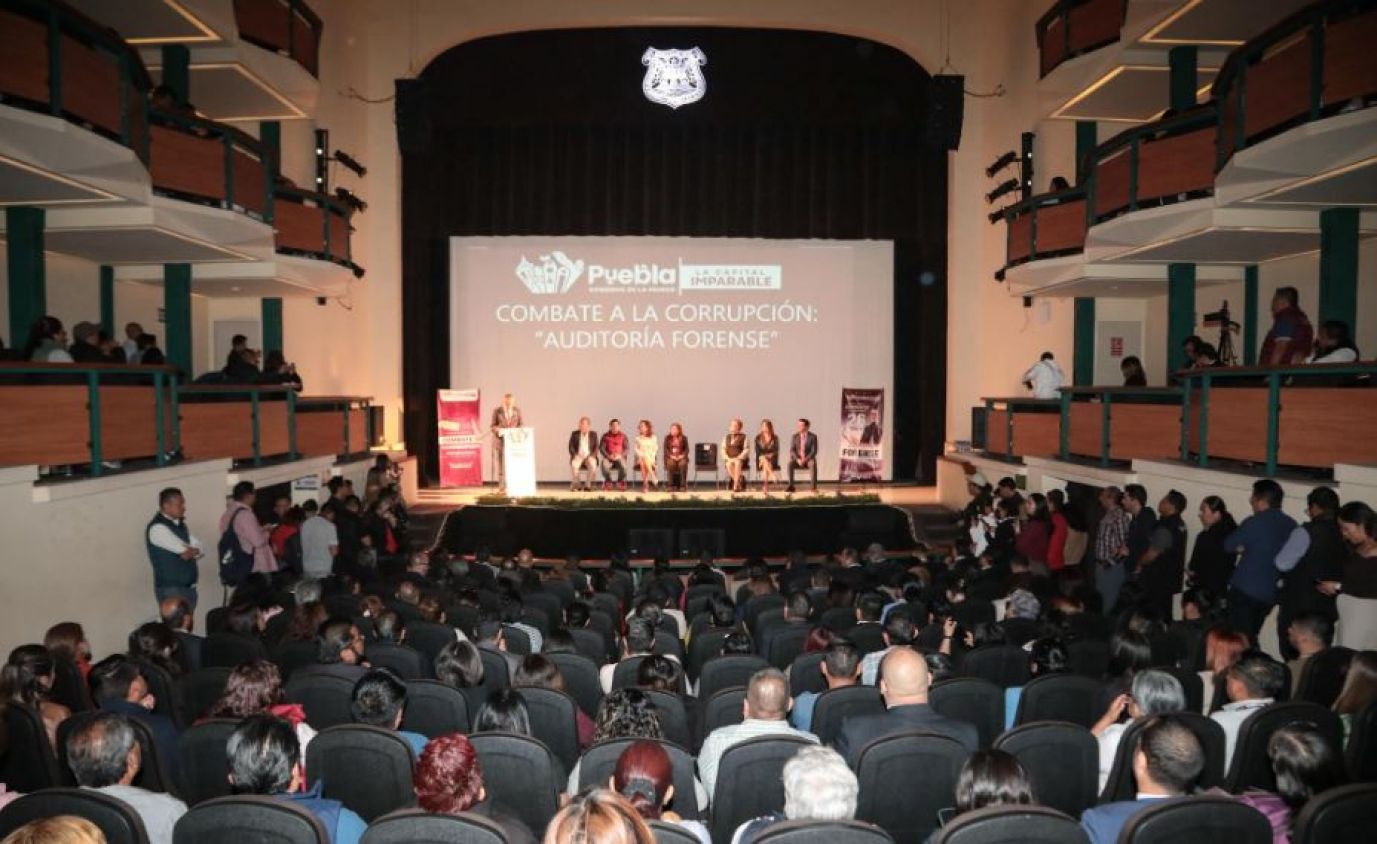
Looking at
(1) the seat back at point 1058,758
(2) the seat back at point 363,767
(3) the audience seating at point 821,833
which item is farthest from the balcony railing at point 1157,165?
(2) the seat back at point 363,767

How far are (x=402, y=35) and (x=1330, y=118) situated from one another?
14.0 metres

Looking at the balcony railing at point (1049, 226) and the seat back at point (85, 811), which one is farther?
the balcony railing at point (1049, 226)

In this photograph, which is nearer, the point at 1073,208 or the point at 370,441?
the point at 1073,208

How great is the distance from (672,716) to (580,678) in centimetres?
97

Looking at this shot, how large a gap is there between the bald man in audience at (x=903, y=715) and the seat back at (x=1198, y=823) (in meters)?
1.12

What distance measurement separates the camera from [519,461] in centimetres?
1520

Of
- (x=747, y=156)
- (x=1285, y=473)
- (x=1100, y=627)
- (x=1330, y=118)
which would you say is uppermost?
(x=747, y=156)

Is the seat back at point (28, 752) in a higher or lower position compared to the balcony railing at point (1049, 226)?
lower

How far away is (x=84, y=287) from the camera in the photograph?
1245 centimetres

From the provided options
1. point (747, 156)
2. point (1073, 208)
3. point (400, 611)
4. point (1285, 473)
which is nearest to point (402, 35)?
point (747, 156)

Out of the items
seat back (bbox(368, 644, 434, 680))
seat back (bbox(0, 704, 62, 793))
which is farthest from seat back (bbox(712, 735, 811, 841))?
seat back (bbox(0, 704, 62, 793))

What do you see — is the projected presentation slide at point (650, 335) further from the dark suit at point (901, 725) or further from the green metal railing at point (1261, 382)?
the dark suit at point (901, 725)

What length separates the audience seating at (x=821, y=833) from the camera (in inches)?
98.4

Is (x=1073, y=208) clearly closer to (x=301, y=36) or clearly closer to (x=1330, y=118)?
(x=1330, y=118)
